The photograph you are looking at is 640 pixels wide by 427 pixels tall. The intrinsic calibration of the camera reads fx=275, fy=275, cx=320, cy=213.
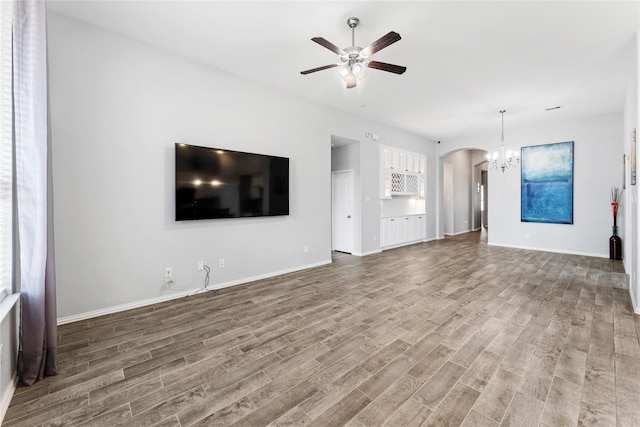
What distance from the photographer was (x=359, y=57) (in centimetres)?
287

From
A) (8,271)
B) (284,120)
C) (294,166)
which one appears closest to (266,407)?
(8,271)

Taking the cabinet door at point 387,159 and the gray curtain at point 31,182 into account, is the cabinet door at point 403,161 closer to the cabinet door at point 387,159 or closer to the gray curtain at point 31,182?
the cabinet door at point 387,159

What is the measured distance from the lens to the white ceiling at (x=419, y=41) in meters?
2.74

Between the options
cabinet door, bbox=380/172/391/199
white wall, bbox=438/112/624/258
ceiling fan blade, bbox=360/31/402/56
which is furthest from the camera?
cabinet door, bbox=380/172/391/199

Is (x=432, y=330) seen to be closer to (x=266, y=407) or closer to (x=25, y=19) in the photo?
(x=266, y=407)

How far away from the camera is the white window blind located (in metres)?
1.80

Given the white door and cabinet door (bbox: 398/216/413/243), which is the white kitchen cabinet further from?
the white door

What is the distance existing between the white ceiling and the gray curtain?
1139mm

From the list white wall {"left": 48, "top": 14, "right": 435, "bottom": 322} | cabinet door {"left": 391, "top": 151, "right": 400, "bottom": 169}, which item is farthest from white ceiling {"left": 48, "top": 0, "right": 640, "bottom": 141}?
cabinet door {"left": 391, "top": 151, "right": 400, "bottom": 169}

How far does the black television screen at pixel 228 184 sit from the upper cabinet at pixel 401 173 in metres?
3.16

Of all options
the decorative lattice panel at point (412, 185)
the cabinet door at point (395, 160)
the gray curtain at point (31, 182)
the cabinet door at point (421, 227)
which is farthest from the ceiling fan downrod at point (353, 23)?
the cabinet door at point (421, 227)

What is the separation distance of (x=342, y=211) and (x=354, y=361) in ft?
15.4

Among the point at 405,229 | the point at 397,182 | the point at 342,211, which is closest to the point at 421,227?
the point at 405,229

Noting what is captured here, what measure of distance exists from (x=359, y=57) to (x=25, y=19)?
8.72 feet
